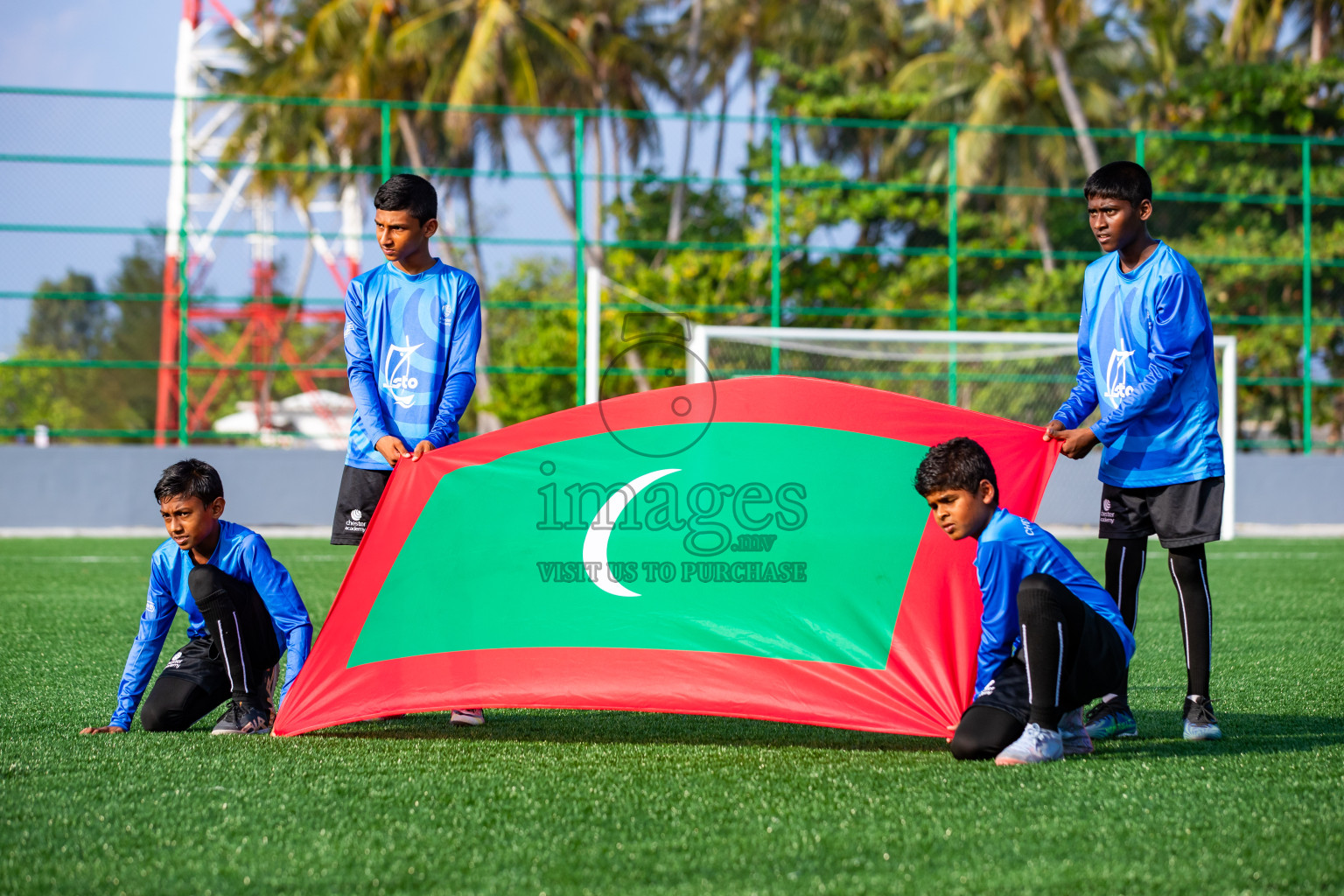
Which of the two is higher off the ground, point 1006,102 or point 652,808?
point 1006,102

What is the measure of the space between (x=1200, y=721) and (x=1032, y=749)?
63cm

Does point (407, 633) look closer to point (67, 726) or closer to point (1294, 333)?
point (67, 726)

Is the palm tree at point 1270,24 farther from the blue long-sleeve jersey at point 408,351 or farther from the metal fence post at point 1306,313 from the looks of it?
the blue long-sleeve jersey at point 408,351

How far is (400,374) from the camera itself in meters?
3.30

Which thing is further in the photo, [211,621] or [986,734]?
[211,621]

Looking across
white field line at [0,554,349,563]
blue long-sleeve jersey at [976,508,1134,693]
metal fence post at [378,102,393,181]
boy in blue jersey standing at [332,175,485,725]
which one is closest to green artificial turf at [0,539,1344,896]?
blue long-sleeve jersey at [976,508,1134,693]

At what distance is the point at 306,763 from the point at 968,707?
1529mm

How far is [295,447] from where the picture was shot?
500 inches

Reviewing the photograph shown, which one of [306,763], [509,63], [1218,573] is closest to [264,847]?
[306,763]

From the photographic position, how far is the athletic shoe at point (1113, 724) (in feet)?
10.00

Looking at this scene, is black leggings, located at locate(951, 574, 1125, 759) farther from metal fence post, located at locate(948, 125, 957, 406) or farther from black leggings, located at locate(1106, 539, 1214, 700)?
metal fence post, located at locate(948, 125, 957, 406)

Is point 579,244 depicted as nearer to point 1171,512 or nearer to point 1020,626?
point 1171,512

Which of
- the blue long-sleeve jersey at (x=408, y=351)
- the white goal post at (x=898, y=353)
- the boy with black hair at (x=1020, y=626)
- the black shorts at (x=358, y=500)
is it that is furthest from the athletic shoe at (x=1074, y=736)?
the white goal post at (x=898, y=353)

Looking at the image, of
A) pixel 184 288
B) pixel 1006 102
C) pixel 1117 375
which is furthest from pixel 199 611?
pixel 1006 102
